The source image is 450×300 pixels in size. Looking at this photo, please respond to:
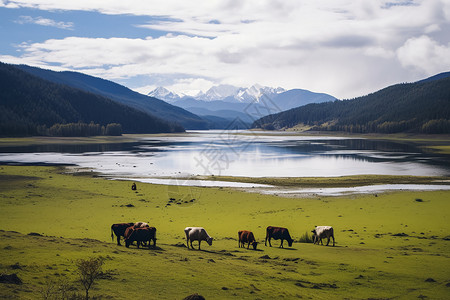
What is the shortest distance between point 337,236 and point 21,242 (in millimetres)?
18525

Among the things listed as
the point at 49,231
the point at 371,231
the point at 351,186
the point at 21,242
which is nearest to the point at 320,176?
the point at 351,186

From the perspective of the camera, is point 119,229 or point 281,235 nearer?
point 119,229

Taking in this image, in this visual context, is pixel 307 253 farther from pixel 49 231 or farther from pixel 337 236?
pixel 49 231

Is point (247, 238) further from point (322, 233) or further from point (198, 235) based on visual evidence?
point (322, 233)

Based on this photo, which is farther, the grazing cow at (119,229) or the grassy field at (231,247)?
the grazing cow at (119,229)

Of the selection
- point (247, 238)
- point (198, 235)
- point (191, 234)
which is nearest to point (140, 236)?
point (191, 234)

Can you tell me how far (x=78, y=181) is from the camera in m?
51.4

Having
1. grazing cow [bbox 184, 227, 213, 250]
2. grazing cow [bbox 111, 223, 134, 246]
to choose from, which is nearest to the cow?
grazing cow [bbox 111, 223, 134, 246]

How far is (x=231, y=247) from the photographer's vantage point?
22391mm

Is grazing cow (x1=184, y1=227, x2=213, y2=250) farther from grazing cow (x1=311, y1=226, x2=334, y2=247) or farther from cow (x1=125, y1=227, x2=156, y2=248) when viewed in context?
grazing cow (x1=311, y1=226, x2=334, y2=247)

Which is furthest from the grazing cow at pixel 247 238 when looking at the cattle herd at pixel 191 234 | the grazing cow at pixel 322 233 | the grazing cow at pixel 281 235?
the grazing cow at pixel 322 233

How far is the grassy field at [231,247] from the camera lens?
14461mm

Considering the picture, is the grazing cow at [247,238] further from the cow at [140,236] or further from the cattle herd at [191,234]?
the cow at [140,236]

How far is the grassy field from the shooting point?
47.4 feet
